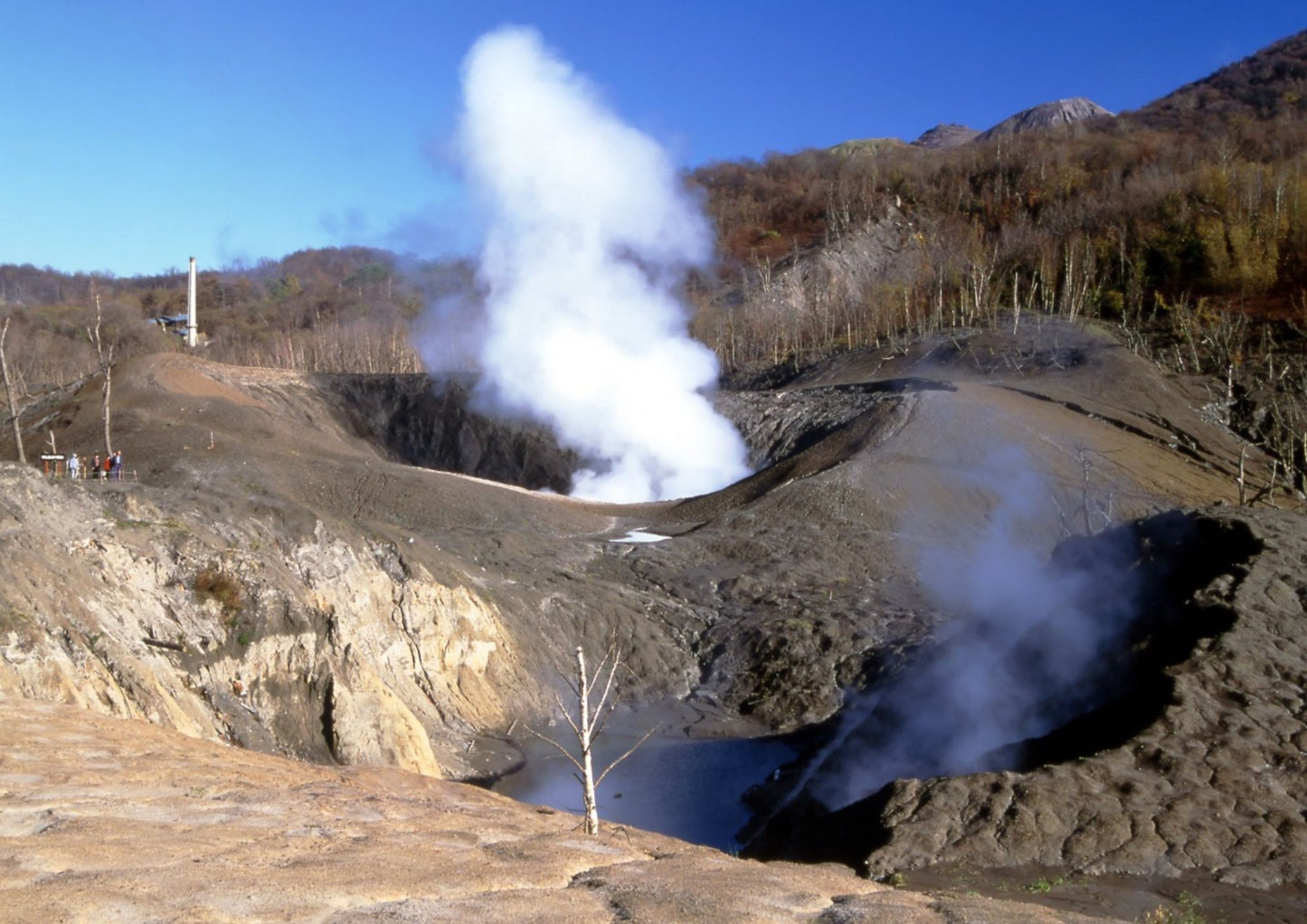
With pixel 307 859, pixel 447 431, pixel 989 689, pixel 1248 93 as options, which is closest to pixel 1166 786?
pixel 989 689

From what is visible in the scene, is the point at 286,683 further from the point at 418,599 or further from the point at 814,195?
the point at 814,195

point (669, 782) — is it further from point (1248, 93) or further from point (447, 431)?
point (1248, 93)

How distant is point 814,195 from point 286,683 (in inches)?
4493

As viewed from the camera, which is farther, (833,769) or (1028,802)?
(833,769)

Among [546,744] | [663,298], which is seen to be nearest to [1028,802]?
[546,744]

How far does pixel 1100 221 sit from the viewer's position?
91250mm

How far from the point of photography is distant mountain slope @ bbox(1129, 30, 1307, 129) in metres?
118

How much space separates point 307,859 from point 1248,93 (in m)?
142

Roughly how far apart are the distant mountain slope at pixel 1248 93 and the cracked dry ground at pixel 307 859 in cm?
11717

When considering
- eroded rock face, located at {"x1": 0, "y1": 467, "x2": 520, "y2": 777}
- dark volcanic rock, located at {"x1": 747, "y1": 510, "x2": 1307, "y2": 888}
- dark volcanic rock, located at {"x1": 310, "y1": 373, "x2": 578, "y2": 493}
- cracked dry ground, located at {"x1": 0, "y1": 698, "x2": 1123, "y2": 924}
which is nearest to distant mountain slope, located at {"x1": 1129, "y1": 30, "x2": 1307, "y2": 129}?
dark volcanic rock, located at {"x1": 310, "y1": 373, "x2": 578, "y2": 493}

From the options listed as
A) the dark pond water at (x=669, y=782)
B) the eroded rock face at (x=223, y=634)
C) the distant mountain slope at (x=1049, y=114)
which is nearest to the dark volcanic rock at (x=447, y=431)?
the dark pond water at (x=669, y=782)

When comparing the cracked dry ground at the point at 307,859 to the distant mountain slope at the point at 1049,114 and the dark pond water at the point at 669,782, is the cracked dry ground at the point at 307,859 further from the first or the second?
the distant mountain slope at the point at 1049,114

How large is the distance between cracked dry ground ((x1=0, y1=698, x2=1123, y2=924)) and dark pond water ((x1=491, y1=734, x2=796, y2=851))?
312 inches

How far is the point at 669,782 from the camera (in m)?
24.3
